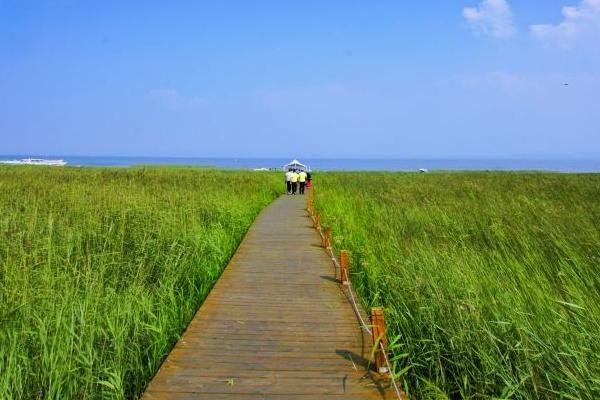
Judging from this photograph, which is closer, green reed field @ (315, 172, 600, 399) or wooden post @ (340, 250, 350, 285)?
green reed field @ (315, 172, 600, 399)

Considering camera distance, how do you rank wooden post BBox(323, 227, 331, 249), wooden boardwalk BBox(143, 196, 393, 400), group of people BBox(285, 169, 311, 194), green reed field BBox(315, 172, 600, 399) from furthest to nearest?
group of people BBox(285, 169, 311, 194)
wooden post BBox(323, 227, 331, 249)
green reed field BBox(315, 172, 600, 399)
wooden boardwalk BBox(143, 196, 393, 400)

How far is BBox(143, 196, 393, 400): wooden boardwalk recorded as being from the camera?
3295mm

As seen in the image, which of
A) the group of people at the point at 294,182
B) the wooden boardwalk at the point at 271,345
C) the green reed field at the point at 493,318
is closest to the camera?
the wooden boardwalk at the point at 271,345

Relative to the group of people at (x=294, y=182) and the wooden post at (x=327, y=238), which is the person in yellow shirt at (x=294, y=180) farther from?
A: the wooden post at (x=327, y=238)

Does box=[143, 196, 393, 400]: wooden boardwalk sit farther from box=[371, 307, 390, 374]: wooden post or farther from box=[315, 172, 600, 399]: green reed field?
box=[315, 172, 600, 399]: green reed field

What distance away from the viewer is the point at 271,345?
4.11 metres

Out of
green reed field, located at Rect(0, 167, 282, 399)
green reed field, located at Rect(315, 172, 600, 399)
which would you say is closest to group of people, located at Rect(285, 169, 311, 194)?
green reed field, located at Rect(315, 172, 600, 399)

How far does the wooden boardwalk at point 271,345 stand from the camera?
130 inches

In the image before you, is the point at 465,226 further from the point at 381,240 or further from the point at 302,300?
the point at 302,300

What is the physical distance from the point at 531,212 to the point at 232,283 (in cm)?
744

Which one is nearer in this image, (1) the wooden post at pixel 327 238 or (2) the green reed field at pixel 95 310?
(2) the green reed field at pixel 95 310

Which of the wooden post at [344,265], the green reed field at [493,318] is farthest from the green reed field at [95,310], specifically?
the green reed field at [493,318]

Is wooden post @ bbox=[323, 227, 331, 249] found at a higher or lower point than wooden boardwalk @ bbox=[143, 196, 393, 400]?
higher

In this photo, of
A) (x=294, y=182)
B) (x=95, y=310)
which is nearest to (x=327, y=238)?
(x=95, y=310)
